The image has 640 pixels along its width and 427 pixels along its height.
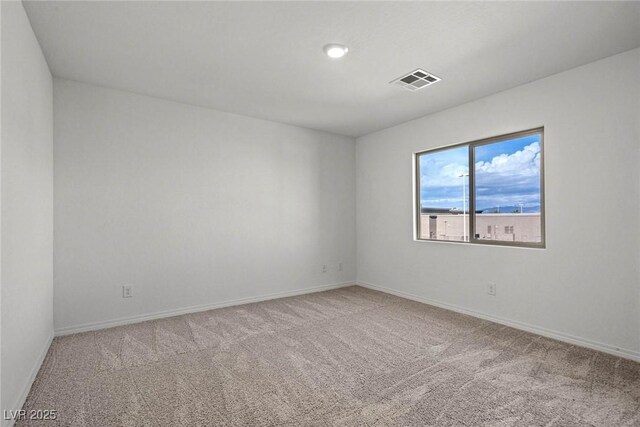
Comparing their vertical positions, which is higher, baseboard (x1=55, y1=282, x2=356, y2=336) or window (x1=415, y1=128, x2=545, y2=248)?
window (x1=415, y1=128, x2=545, y2=248)

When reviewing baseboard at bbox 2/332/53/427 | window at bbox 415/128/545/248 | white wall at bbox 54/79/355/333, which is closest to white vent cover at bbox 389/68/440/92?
window at bbox 415/128/545/248

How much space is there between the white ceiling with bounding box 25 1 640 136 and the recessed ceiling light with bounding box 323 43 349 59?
0.22 feet

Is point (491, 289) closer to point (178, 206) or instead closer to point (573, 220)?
point (573, 220)

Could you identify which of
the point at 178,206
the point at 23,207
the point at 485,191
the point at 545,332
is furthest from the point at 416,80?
the point at 23,207

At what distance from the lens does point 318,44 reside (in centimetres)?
237

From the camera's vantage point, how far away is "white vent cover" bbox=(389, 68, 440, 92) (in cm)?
286

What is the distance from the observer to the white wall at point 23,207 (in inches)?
65.9

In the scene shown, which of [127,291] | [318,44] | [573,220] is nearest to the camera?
[318,44]

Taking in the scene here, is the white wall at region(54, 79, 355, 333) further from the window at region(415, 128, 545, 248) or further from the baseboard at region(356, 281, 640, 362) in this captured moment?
the baseboard at region(356, 281, 640, 362)

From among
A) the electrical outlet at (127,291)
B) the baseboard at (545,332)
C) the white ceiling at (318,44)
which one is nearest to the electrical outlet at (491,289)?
the baseboard at (545,332)

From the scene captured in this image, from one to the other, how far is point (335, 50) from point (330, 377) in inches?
97.2

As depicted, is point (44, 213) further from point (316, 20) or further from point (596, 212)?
point (596, 212)

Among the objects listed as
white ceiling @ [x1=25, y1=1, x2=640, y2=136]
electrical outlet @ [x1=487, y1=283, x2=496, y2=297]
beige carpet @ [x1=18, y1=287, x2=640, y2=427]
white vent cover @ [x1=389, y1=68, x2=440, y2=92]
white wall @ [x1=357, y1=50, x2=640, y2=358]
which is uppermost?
white ceiling @ [x1=25, y1=1, x2=640, y2=136]

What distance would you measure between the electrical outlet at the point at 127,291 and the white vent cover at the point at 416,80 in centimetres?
344
